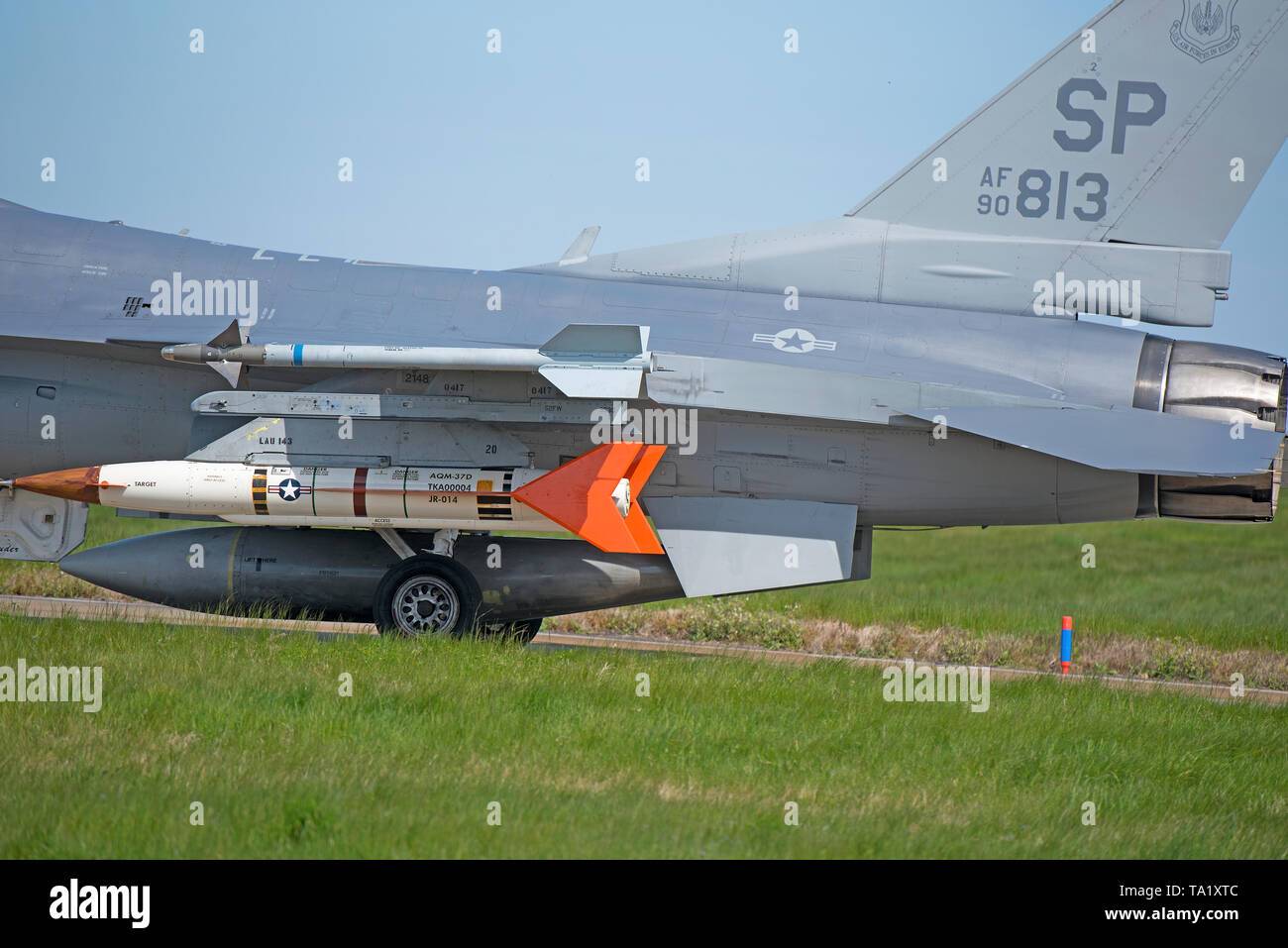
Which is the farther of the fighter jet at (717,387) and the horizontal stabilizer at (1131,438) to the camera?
the fighter jet at (717,387)

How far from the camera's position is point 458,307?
37.0 ft

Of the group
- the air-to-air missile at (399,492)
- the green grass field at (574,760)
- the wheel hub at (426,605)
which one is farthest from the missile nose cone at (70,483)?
the wheel hub at (426,605)

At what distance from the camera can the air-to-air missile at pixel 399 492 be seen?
1042 centimetres

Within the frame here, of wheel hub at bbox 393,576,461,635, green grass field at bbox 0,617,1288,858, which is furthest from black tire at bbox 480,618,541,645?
green grass field at bbox 0,617,1288,858

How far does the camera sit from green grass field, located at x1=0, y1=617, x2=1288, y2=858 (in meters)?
5.91

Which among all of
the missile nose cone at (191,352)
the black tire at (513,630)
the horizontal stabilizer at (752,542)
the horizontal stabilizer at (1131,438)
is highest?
the missile nose cone at (191,352)

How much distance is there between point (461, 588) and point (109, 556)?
3.62 meters

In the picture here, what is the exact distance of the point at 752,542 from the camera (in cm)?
1062

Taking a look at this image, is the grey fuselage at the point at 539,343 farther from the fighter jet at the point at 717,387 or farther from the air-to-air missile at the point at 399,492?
the air-to-air missile at the point at 399,492

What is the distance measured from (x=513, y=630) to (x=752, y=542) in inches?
124

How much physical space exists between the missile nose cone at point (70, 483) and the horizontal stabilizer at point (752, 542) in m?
5.34
